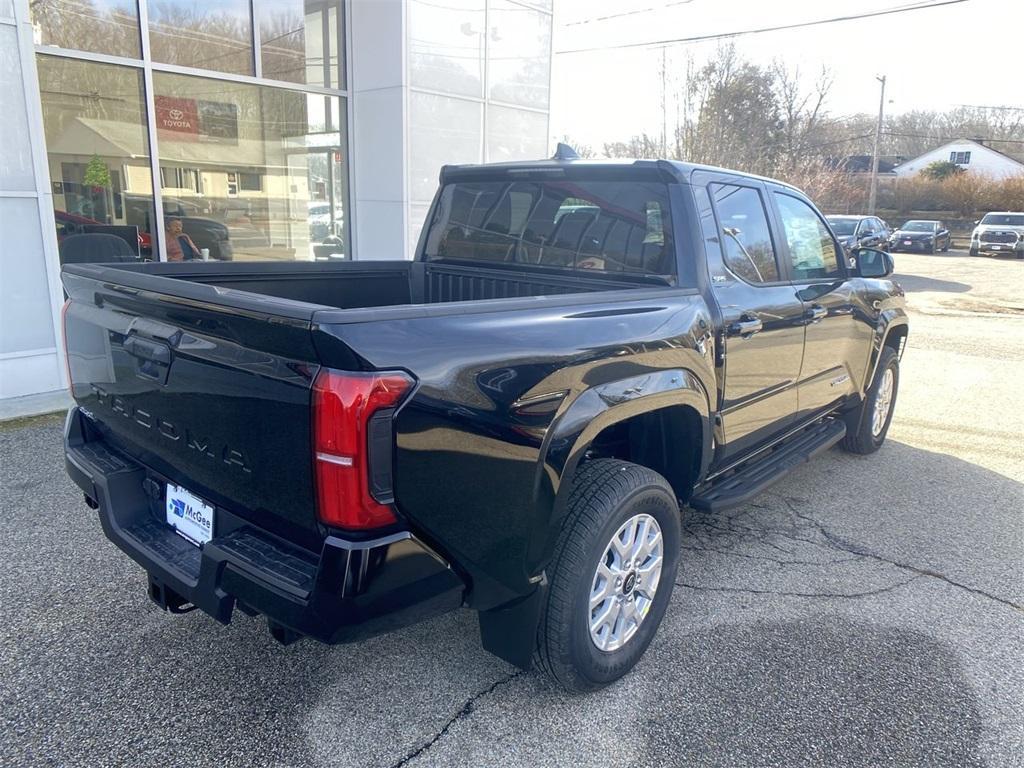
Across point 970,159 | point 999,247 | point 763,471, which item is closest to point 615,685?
point 763,471

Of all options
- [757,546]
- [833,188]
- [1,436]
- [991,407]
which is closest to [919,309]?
[991,407]

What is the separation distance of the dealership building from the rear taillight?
5.34 meters

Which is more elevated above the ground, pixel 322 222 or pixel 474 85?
pixel 474 85

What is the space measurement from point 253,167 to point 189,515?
7.85m

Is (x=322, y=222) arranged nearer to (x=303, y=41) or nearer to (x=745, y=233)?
(x=303, y=41)

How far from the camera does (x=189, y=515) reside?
2.50 metres

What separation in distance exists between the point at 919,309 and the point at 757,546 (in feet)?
42.1

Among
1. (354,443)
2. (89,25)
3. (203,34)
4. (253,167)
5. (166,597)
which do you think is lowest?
(166,597)

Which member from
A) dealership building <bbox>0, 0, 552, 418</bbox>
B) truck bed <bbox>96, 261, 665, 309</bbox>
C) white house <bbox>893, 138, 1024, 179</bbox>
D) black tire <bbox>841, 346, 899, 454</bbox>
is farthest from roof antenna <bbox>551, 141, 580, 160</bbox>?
white house <bbox>893, 138, 1024, 179</bbox>

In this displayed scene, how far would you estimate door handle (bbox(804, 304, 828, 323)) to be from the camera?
159 inches

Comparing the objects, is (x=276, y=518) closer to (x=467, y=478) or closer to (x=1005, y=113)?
(x=467, y=478)

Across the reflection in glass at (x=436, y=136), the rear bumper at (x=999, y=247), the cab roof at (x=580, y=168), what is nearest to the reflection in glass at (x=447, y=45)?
the reflection in glass at (x=436, y=136)

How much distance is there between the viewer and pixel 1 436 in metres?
5.42

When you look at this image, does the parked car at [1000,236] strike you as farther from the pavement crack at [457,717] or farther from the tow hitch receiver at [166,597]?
the tow hitch receiver at [166,597]
